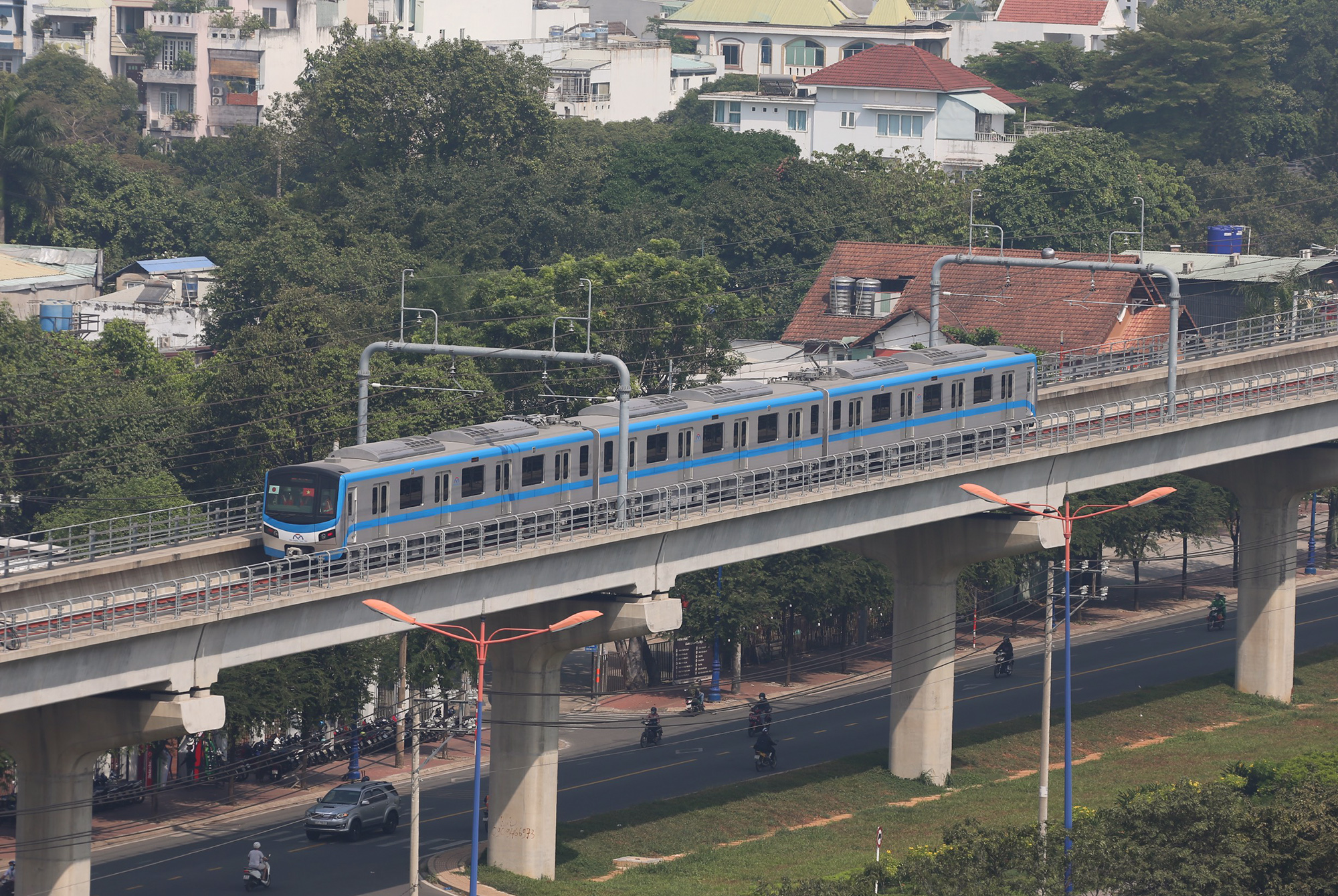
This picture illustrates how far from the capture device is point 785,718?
3199 inches

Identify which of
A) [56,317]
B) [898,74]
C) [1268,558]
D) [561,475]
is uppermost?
[898,74]

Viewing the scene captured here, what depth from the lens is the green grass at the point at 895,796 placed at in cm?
Result: 6012

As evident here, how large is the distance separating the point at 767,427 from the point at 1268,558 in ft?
87.6

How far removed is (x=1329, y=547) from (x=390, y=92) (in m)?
77.7

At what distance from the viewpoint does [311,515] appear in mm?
53875

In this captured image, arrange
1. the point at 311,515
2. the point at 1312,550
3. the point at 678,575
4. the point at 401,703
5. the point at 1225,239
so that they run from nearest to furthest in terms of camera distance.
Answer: the point at 311,515 < the point at 678,575 < the point at 401,703 < the point at 1312,550 < the point at 1225,239

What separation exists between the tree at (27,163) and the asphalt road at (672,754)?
86.8 metres

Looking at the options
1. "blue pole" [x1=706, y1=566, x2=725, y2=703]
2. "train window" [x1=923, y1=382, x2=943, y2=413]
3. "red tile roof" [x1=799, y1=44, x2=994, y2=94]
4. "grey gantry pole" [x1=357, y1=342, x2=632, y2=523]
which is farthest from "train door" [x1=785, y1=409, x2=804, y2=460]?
"red tile roof" [x1=799, y1=44, x2=994, y2=94]

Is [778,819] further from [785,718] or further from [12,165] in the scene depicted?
[12,165]

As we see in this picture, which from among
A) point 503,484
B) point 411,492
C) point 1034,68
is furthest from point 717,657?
point 1034,68

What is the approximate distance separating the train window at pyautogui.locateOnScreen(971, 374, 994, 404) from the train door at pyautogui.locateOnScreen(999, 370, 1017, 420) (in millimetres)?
475

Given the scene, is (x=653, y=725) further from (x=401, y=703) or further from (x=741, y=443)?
(x=741, y=443)

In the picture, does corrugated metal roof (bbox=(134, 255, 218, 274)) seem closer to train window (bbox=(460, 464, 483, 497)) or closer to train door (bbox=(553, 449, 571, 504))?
train door (bbox=(553, 449, 571, 504))

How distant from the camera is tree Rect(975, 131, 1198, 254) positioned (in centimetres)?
13888
